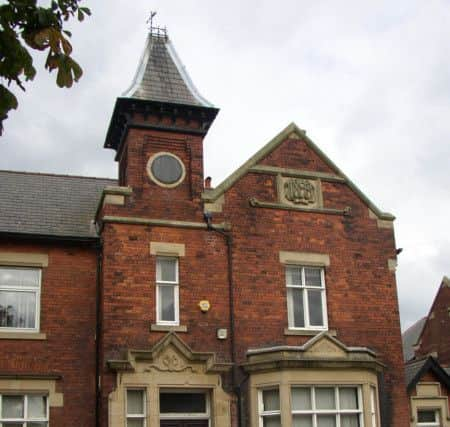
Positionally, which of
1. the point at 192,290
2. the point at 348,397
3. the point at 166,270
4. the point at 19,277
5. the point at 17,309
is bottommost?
the point at 348,397

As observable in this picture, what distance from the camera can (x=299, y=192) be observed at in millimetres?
20422

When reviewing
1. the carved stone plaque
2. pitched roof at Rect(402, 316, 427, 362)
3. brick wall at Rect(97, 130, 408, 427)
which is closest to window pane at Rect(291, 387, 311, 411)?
brick wall at Rect(97, 130, 408, 427)

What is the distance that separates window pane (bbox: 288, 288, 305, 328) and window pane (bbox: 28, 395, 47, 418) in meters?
6.23

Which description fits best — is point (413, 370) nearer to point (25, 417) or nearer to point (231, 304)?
point (231, 304)

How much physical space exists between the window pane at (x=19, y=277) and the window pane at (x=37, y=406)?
2638 mm

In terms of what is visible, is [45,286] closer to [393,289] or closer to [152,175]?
[152,175]

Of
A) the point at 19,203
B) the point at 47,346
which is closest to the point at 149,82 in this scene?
the point at 19,203

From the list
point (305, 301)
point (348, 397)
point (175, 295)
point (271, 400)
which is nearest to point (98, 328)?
point (175, 295)

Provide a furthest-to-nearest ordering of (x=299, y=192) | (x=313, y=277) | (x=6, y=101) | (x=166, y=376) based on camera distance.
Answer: (x=299, y=192)
(x=313, y=277)
(x=166, y=376)
(x=6, y=101)

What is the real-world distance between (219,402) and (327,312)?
371cm

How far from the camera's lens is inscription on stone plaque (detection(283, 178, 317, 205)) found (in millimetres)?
20344

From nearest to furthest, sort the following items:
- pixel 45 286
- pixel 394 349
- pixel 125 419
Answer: pixel 125 419, pixel 45 286, pixel 394 349

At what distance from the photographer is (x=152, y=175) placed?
63.9 ft

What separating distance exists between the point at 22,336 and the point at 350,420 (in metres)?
7.86
